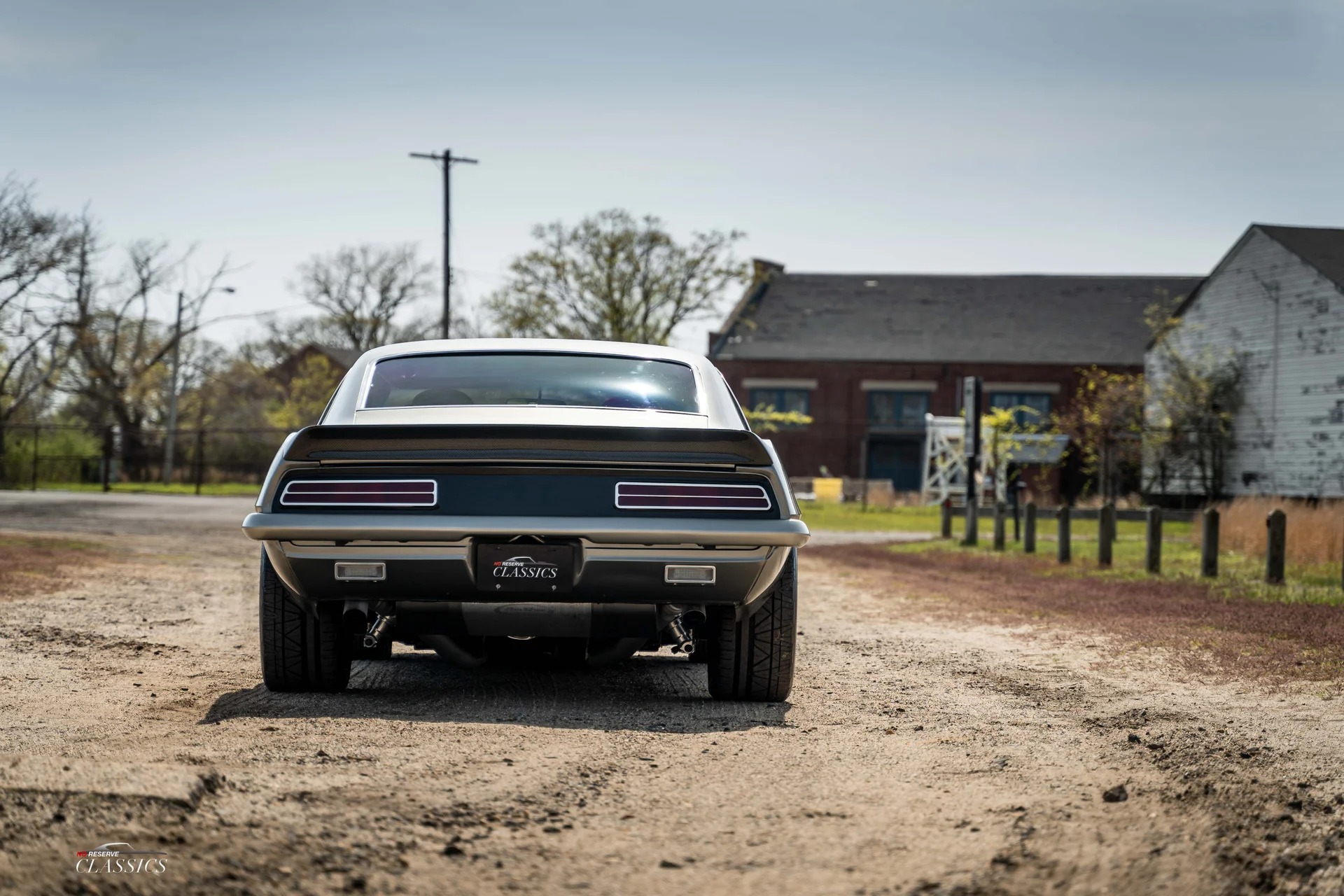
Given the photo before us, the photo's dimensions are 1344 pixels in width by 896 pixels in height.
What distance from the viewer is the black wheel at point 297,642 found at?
554 centimetres

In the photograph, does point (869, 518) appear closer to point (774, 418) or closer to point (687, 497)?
point (774, 418)

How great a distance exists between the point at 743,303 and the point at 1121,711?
55041mm

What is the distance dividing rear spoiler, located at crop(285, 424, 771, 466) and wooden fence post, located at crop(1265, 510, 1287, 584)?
31.7 ft

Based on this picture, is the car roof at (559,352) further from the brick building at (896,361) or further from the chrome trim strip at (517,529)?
the brick building at (896,361)

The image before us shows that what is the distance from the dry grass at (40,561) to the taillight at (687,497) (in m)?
6.56

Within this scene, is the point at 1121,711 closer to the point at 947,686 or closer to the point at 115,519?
the point at 947,686

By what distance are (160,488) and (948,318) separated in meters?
32.3

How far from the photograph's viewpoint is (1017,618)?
415 inches

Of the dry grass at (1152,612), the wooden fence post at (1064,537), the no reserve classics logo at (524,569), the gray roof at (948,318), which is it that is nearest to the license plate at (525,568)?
the no reserve classics logo at (524,569)

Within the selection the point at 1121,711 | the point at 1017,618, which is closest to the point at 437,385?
the point at 1121,711

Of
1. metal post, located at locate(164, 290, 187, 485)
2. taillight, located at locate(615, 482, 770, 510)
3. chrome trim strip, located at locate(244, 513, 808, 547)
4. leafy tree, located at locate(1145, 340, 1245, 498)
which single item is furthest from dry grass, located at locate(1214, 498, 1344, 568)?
metal post, located at locate(164, 290, 187, 485)

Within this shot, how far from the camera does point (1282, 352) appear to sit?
3672 cm

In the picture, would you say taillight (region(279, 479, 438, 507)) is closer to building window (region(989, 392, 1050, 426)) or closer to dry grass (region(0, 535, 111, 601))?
dry grass (region(0, 535, 111, 601))

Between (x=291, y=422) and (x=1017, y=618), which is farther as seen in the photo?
(x=291, y=422)
